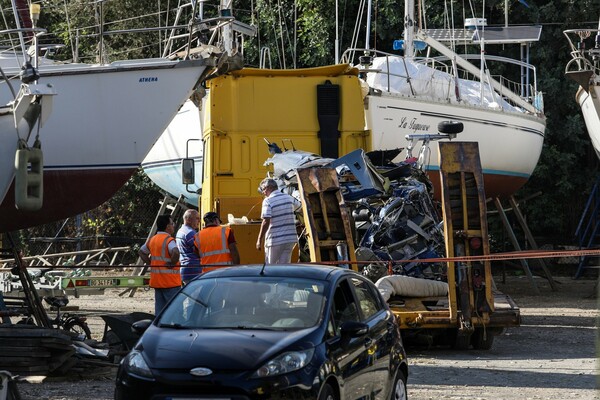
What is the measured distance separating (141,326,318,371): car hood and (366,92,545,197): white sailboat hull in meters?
10.5

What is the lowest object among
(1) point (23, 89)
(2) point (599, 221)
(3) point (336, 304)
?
(2) point (599, 221)

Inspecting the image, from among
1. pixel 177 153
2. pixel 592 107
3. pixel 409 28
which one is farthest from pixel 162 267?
pixel 409 28

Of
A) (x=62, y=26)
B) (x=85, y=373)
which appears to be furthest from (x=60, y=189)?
(x=62, y=26)

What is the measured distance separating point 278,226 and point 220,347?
6456 mm

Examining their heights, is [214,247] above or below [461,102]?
below

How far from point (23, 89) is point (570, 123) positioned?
17.0 meters

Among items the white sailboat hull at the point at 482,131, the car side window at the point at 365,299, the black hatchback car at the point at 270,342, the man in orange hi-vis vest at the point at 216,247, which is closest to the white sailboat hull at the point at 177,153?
the white sailboat hull at the point at 482,131

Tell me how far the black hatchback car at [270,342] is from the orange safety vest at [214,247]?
4549mm

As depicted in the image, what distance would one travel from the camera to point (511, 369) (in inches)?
499

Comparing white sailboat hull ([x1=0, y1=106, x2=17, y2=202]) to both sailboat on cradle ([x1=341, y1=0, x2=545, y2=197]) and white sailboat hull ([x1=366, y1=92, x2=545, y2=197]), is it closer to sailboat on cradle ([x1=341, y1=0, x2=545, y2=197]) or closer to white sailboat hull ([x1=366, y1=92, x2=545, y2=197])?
white sailboat hull ([x1=366, y1=92, x2=545, y2=197])

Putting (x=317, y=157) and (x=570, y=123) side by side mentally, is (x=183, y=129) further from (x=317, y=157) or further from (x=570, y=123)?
(x=570, y=123)

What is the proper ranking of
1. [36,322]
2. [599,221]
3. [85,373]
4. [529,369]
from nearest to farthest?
[85,373]
[529,369]
[36,322]
[599,221]

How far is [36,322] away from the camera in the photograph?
1445 centimetres

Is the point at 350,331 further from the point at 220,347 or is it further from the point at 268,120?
the point at 268,120
